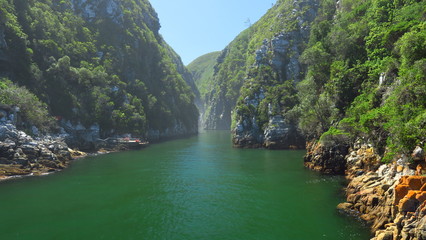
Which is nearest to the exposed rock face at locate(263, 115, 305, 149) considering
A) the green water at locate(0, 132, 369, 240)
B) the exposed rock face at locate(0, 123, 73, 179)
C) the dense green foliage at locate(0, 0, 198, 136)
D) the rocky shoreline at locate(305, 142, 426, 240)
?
the green water at locate(0, 132, 369, 240)

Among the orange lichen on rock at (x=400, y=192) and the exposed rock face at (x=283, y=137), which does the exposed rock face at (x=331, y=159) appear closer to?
the orange lichen on rock at (x=400, y=192)

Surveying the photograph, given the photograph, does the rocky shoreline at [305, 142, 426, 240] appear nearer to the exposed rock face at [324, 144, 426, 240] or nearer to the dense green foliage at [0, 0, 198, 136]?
the exposed rock face at [324, 144, 426, 240]

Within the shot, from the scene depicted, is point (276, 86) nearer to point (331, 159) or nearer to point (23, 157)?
point (331, 159)

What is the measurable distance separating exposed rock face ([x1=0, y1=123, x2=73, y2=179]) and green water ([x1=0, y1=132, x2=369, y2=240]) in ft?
12.8

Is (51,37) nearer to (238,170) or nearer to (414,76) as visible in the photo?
(238,170)

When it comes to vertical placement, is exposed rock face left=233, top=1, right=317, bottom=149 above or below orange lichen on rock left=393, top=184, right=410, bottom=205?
above

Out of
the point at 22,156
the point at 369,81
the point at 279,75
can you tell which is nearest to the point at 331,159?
the point at 369,81

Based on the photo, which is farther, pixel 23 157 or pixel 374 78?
pixel 23 157

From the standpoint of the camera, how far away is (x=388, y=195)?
94.6 feet

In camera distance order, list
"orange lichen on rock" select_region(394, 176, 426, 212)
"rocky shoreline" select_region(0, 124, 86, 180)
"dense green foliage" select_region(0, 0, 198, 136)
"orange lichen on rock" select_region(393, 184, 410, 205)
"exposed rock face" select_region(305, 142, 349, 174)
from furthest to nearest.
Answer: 1. "dense green foliage" select_region(0, 0, 198, 136)
2. "rocky shoreline" select_region(0, 124, 86, 180)
3. "exposed rock face" select_region(305, 142, 349, 174)
4. "orange lichen on rock" select_region(393, 184, 410, 205)
5. "orange lichen on rock" select_region(394, 176, 426, 212)

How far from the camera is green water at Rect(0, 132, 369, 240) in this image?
2900 centimetres

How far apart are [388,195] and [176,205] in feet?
82.9

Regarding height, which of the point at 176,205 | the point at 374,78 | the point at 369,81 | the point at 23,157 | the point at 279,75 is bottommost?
the point at 176,205

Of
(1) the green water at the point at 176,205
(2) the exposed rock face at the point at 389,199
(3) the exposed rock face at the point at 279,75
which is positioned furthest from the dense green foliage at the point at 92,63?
(2) the exposed rock face at the point at 389,199
